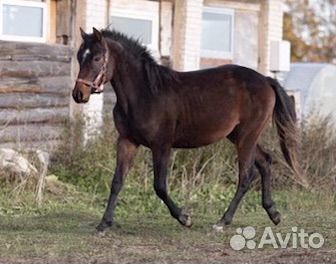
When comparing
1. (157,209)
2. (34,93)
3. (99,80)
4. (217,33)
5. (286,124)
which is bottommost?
(157,209)

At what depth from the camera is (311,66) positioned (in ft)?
71.7

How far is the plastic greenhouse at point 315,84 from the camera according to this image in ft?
67.3

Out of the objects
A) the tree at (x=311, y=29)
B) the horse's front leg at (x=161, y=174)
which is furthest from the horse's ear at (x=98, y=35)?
the tree at (x=311, y=29)

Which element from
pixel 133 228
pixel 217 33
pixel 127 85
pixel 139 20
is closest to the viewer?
pixel 127 85

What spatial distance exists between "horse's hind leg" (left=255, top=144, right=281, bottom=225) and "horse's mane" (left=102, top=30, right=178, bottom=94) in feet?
5.26

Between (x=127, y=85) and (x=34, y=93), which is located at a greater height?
(x=127, y=85)

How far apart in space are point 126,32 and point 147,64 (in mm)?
6689

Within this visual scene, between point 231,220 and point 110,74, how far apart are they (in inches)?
90.2

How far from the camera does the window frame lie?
677 inches

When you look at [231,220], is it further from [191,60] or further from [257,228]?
[191,60]

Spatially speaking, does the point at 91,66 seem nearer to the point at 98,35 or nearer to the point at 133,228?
the point at 98,35

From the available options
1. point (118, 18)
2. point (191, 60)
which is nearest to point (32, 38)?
point (118, 18)

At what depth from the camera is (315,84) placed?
824 inches

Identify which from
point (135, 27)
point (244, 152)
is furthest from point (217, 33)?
point (244, 152)
